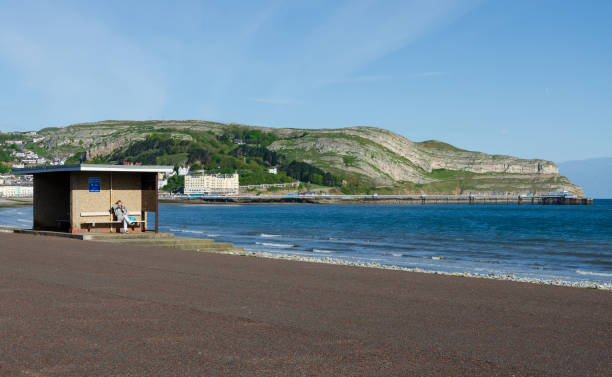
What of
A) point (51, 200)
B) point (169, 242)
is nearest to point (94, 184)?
point (51, 200)

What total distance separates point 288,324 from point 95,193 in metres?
17.7

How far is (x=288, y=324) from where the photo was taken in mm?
8078

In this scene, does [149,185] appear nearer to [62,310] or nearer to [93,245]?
[93,245]

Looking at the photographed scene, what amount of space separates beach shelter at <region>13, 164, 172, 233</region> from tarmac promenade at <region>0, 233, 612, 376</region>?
32.4 feet

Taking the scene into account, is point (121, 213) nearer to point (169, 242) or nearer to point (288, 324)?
point (169, 242)

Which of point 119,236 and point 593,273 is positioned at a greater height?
point 119,236

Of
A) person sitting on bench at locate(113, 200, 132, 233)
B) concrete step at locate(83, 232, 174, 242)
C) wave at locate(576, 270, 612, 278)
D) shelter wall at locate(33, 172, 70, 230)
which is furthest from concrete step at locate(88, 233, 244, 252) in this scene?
wave at locate(576, 270, 612, 278)

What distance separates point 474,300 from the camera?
34.5ft

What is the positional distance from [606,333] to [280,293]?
17.4ft

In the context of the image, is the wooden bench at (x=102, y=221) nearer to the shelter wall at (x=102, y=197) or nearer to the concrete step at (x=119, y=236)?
the shelter wall at (x=102, y=197)

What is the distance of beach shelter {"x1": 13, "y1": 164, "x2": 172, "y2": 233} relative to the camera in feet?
76.2

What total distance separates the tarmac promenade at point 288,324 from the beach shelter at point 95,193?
32.4 feet

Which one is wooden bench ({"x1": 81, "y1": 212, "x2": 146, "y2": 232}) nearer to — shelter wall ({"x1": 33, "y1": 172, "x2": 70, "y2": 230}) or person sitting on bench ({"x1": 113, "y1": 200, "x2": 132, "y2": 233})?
person sitting on bench ({"x1": 113, "y1": 200, "x2": 132, "y2": 233})

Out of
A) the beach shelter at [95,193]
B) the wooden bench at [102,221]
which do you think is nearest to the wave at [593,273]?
the beach shelter at [95,193]
